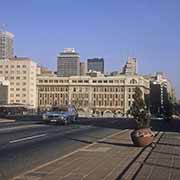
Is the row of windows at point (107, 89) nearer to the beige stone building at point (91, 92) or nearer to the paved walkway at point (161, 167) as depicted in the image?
the beige stone building at point (91, 92)

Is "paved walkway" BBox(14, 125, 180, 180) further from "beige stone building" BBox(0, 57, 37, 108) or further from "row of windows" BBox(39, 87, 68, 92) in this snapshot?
"row of windows" BBox(39, 87, 68, 92)

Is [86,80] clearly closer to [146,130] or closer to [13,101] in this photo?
[13,101]

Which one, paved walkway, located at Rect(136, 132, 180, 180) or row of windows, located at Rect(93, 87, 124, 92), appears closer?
paved walkway, located at Rect(136, 132, 180, 180)

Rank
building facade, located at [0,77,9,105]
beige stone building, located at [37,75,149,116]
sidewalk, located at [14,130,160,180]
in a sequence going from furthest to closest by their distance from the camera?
beige stone building, located at [37,75,149,116] < building facade, located at [0,77,9,105] < sidewalk, located at [14,130,160,180]

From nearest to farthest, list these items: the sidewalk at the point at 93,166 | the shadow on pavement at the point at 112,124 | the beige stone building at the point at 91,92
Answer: the sidewalk at the point at 93,166
the shadow on pavement at the point at 112,124
the beige stone building at the point at 91,92

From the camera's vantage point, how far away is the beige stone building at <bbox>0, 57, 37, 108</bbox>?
188 m

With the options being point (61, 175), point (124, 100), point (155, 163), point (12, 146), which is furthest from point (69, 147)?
point (124, 100)

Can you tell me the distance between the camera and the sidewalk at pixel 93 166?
1153 cm

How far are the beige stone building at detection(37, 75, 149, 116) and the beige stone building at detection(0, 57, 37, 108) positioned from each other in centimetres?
521

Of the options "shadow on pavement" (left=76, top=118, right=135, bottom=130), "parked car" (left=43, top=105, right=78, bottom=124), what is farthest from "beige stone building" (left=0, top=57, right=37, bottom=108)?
"parked car" (left=43, top=105, right=78, bottom=124)

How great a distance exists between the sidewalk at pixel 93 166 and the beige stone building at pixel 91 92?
168 m

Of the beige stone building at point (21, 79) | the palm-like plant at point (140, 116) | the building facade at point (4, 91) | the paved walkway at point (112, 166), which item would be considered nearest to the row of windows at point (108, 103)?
the beige stone building at point (21, 79)

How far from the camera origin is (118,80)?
18962 centimetres

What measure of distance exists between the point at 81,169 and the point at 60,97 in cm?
18079
